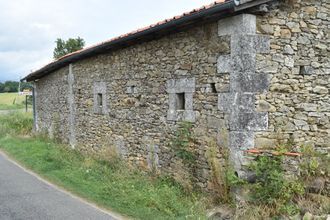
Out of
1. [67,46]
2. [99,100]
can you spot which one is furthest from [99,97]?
[67,46]

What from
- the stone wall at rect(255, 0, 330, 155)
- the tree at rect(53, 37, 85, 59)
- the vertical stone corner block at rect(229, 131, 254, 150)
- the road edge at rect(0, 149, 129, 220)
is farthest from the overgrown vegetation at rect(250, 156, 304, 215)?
the tree at rect(53, 37, 85, 59)

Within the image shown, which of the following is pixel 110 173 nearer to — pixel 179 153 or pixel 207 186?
pixel 179 153

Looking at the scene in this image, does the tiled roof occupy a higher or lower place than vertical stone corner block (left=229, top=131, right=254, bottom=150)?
higher

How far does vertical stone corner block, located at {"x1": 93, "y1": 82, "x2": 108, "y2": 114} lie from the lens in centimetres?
1059

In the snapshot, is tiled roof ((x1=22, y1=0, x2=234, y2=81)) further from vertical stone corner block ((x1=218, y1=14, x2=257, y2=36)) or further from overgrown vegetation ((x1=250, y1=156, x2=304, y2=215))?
overgrown vegetation ((x1=250, y1=156, x2=304, y2=215))

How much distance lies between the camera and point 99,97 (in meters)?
11.1

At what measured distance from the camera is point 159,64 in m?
8.27

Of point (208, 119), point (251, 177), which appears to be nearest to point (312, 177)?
point (251, 177)

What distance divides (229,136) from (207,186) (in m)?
1.05

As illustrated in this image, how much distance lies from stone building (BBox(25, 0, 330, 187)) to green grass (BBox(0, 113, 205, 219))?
615 mm

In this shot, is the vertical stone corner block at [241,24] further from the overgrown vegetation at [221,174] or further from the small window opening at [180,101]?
the overgrown vegetation at [221,174]

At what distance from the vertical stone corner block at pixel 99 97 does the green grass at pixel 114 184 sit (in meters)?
1.33

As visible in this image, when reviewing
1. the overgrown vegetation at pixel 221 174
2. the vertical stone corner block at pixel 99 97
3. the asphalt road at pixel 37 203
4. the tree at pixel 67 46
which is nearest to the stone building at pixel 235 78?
the overgrown vegetation at pixel 221 174

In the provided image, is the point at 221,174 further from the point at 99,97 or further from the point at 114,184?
the point at 99,97
